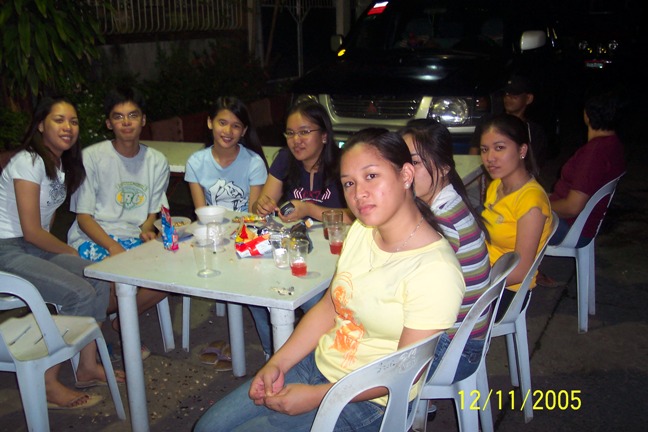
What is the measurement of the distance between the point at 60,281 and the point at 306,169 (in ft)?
4.86

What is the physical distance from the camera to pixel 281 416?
2.08 meters

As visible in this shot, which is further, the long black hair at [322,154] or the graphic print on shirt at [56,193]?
the long black hair at [322,154]

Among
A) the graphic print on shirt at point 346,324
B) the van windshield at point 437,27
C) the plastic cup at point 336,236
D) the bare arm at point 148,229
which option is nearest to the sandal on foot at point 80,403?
the bare arm at point 148,229

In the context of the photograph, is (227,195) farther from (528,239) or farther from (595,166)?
(595,166)

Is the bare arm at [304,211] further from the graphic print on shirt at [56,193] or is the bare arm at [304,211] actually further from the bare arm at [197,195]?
the graphic print on shirt at [56,193]

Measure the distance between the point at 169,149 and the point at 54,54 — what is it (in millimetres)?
1594

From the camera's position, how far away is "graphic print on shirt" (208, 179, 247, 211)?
3.87 metres

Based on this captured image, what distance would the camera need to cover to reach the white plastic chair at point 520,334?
2.73 meters

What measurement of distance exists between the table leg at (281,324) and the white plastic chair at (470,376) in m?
0.56

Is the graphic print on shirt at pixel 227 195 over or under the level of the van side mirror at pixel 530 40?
under

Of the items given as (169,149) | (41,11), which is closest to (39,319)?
(169,149)

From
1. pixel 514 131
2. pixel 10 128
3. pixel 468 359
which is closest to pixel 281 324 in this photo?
pixel 468 359
